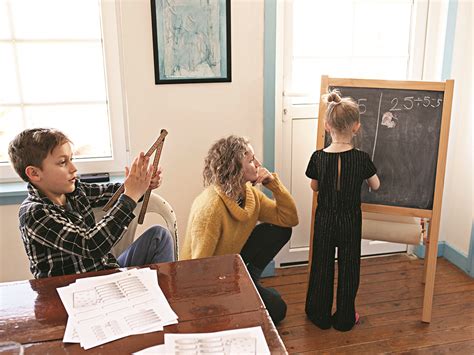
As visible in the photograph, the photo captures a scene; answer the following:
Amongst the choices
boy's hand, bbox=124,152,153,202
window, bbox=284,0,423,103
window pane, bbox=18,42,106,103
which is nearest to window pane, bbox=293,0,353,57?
window, bbox=284,0,423,103

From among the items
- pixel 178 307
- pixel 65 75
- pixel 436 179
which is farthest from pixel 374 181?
pixel 65 75

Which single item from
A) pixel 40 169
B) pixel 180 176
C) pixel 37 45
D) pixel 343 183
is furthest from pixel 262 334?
pixel 37 45

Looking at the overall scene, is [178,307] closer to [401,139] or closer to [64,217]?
[64,217]

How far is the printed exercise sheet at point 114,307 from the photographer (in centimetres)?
120

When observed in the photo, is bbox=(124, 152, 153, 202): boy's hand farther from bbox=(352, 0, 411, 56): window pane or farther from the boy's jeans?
bbox=(352, 0, 411, 56): window pane

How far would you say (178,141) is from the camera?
266 cm

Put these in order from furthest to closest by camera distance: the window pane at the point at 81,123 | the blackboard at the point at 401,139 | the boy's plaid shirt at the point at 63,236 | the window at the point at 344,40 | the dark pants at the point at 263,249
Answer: the window at the point at 344,40 → the window pane at the point at 81,123 → the dark pants at the point at 263,249 → the blackboard at the point at 401,139 → the boy's plaid shirt at the point at 63,236

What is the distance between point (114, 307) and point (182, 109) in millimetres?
1491

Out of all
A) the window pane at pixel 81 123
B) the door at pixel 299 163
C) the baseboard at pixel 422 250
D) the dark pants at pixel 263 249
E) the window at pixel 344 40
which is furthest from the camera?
the baseboard at pixel 422 250

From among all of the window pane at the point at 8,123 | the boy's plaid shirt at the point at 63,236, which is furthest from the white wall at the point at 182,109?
the boy's plaid shirt at the point at 63,236

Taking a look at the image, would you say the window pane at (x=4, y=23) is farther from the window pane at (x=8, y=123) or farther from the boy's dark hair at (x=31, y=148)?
the boy's dark hair at (x=31, y=148)

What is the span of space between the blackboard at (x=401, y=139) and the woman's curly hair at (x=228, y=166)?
0.51m

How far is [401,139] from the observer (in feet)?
7.98

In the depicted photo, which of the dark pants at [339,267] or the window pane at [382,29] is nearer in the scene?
the dark pants at [339,267]
